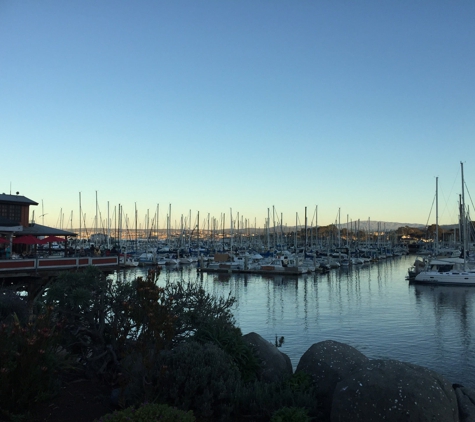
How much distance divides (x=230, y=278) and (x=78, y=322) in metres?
54.8

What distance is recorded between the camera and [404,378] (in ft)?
26.3

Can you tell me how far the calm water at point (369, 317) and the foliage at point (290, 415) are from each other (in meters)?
7.41

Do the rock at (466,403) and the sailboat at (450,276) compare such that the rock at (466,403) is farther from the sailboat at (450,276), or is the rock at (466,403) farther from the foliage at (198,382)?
the sailboat at (450,276)

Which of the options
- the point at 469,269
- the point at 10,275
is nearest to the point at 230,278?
the point at 469,269

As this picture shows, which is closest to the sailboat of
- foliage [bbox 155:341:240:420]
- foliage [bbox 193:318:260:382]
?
foliage [bbox 193:318:260:382]

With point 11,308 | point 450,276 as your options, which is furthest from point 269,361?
point 450,276

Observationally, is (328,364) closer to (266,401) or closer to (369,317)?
(266,401)

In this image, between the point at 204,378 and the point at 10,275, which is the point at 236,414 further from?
the point at 10,275

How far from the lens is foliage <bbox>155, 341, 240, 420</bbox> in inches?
356

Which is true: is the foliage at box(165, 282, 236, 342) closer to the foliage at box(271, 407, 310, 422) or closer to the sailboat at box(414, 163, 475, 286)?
the foliage at box(271, 407, 310, 422)

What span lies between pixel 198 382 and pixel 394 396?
12.2 ft

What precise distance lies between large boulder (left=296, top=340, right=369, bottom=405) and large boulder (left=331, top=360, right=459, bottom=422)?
187 centimetres

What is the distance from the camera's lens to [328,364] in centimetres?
1047

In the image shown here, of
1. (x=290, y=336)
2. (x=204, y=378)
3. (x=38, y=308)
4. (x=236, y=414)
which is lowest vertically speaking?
(x=290, y=336)
